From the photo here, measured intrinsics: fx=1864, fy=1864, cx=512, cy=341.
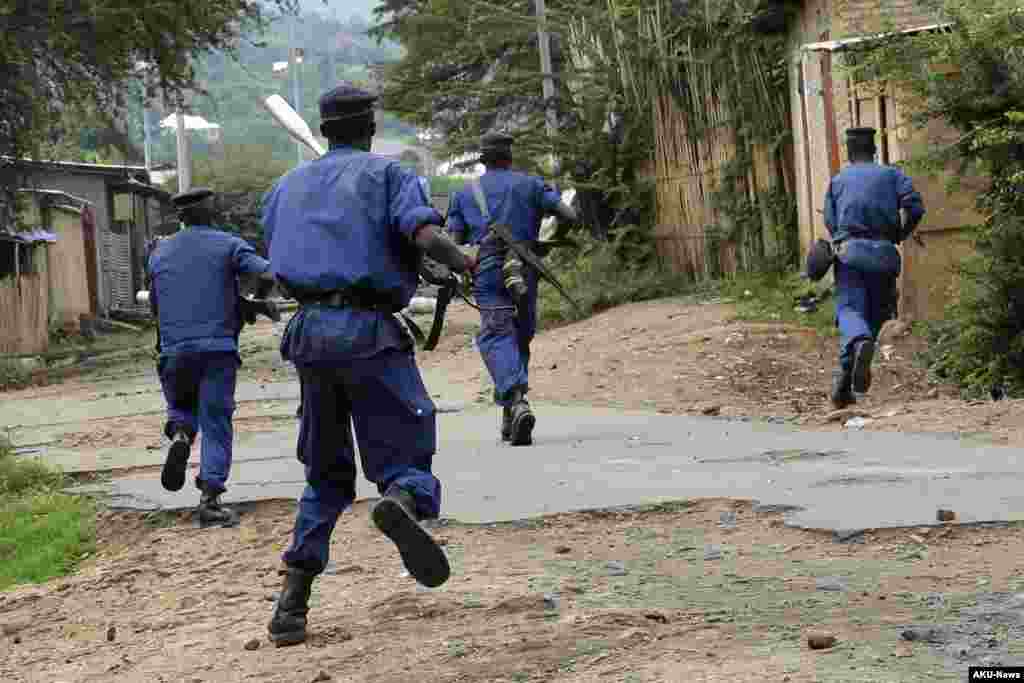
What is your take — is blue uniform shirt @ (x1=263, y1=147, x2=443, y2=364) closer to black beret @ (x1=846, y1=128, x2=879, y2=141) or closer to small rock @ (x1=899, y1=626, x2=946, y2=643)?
small rock @ (x1=899, y1=626, x2=946, y2=643)

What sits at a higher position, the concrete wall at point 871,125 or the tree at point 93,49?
the tree at point 93,49

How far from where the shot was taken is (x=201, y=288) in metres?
9.15

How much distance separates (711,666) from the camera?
16.3 ft

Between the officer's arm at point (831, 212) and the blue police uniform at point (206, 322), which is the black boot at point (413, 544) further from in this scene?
the officer's arm at point (831, 212)

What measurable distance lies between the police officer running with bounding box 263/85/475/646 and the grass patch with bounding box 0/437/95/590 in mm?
2921

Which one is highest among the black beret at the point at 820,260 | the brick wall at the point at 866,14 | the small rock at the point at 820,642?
the brick wall at the point at 866,14

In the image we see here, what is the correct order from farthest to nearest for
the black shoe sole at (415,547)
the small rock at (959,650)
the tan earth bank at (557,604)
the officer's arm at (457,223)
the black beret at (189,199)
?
the officer's arm at (457,223), the black beret at (189,199), the black shoe sole at (415,547), the tan earth bank at (557,604), the small rock at (959,650)

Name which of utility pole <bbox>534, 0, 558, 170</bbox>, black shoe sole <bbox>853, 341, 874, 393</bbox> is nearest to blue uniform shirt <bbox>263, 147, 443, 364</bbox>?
black shoe sole <bbox>853, 341, 874, 393</bbox>

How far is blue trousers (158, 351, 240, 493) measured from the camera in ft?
29.8

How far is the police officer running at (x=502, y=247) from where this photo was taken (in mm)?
10969

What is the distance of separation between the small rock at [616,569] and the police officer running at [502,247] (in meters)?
4.02

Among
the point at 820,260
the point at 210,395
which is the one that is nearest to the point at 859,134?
the point at 820,260

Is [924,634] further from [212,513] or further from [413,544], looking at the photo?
[212,513]

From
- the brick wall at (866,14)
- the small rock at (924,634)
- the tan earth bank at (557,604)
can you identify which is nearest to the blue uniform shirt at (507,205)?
the tan earth bank at (557,604)
